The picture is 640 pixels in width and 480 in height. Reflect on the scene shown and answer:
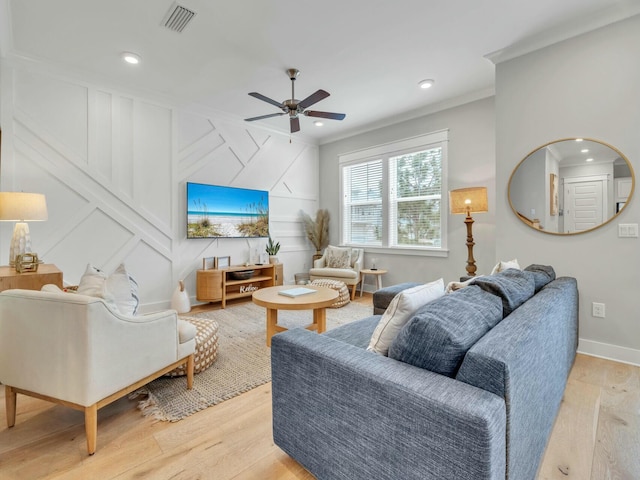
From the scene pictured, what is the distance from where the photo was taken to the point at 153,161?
4.01 meters

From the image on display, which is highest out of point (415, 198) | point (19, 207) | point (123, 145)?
point (123, 145)

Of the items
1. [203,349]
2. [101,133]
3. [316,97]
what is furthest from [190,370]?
[101,133]

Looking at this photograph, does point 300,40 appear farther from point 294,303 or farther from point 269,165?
point 269,165

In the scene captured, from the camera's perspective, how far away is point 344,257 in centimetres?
514

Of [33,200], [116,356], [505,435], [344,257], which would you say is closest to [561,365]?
[505,435]

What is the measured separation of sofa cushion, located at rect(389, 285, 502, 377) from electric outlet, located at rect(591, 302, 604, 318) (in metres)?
2.13

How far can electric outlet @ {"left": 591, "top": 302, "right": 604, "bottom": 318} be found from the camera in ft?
8.57

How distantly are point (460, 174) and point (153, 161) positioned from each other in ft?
13.3

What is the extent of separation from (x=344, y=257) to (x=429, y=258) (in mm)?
1349

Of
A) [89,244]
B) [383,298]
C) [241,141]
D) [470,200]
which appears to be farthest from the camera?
[241,141]

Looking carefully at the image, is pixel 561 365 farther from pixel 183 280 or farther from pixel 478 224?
pixel 183 280

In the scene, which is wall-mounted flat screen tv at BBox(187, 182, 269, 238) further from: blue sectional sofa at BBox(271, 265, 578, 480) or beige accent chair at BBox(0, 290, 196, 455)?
blue sectional sofa at BBox(271, 265, 578, 480)

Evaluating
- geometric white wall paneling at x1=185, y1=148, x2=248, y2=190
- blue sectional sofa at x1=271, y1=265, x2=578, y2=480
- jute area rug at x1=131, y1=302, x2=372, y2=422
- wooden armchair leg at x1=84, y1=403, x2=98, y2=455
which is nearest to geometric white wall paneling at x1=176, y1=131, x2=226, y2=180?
geometric white wall paneling at x1=185, y1=148, x2=248, y2=190

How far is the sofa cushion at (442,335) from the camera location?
1055mm
